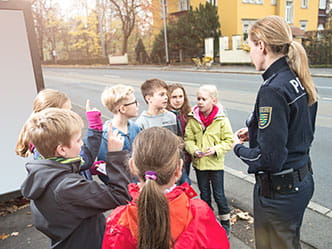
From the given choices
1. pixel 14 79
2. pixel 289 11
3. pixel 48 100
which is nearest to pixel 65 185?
pixel 48 100

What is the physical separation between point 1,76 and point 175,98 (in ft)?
7.27

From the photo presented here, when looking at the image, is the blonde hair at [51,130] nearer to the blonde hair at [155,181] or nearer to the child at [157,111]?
the blonde hair at [155,181]

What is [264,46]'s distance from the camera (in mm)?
1912

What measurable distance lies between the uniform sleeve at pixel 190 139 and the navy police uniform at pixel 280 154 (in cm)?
90

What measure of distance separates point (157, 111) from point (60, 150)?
154 centimetres

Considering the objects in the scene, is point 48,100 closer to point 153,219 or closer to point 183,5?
point 153,219

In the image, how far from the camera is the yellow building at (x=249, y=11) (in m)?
28.2

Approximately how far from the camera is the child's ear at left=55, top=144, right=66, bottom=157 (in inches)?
66.4

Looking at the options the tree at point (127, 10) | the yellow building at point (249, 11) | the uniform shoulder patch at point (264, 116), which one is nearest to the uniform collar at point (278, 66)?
the uniform shoulder patch at point (264, 116)

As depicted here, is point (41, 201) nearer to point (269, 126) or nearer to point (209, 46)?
point (269, 126)

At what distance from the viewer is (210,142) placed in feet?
9.88

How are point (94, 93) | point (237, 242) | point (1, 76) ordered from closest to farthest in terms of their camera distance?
point (237, 242)
point (1, 76)
point (94, 93)

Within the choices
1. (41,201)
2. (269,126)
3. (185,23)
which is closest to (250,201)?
(269,126)

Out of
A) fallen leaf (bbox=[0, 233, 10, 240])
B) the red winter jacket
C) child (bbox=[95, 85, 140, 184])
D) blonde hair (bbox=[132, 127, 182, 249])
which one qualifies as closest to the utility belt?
the red winter jacket
